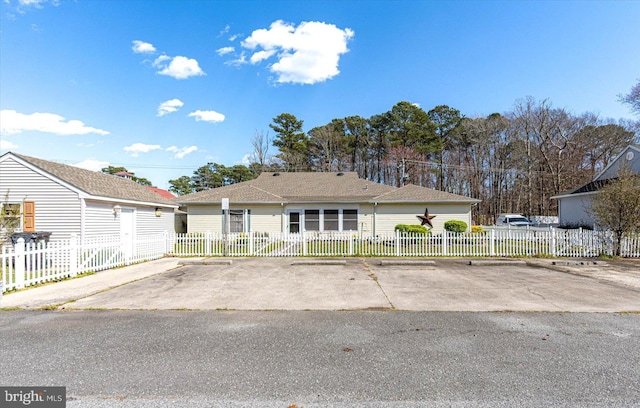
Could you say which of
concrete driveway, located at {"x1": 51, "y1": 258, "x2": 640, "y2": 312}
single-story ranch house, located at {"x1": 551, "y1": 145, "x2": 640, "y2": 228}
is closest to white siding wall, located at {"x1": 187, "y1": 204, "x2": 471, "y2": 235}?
single-story ranch house, located at {"x1": 551, "y1": 145, "x2": 640, "y2": 228}

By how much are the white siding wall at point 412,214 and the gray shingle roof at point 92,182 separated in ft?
40.4

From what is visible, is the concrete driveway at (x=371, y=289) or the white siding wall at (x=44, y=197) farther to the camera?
the white siding wall at (x=44, y=197)

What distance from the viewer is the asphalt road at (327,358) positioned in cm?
282

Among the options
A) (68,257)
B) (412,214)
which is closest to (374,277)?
(68,257)

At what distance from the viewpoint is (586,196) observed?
64.5ft

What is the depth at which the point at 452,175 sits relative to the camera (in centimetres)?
4006

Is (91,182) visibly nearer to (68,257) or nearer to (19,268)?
(68,257)

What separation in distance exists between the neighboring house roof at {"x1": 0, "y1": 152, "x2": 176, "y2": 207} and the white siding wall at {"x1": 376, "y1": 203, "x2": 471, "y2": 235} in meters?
12.3

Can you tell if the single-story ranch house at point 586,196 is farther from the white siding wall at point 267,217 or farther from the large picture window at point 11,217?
the large picture window at point 11,217

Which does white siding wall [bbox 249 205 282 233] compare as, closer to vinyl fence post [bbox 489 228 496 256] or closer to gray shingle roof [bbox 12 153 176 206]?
gray shingle roof [bbox 12 153 176 206]

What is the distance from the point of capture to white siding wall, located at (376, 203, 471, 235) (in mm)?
18797

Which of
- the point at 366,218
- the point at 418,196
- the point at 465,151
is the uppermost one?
the point at 465,151

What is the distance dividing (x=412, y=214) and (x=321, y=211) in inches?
214

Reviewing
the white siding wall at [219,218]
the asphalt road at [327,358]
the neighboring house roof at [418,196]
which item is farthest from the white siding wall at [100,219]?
the neighboring house roof at [418,196]
